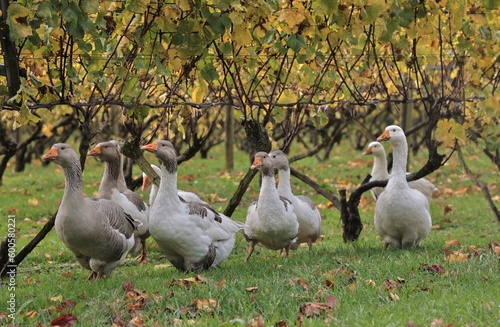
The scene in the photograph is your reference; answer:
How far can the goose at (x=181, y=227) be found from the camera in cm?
730

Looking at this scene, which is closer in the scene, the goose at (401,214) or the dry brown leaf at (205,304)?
the dry brown leaf at (205,304)

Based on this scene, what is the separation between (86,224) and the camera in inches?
275

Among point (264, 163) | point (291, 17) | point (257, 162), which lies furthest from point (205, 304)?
point (264, 163)

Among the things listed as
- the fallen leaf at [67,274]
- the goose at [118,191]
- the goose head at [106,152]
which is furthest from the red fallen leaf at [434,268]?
the goose head at [106,152]

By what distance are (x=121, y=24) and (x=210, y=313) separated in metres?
2.88

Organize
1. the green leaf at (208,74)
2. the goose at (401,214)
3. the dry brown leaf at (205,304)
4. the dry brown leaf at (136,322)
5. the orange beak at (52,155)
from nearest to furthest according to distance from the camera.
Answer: the dry brown leaf at (136,322) → the dry brown leaf at (205,304) → the orange beak at (52,155) → the green leaf at (208,74) → the goose at (401,214)

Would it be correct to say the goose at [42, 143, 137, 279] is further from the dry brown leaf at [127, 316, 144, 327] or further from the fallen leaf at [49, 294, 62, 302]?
the dry brown leaf at [127, 316, 144, 327]

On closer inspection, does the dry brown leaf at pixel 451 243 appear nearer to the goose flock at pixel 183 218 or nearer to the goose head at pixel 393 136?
the goose flock at pixel 183 218

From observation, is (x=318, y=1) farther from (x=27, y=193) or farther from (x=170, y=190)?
(x=27, y=193)

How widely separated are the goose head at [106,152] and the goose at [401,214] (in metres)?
3.13

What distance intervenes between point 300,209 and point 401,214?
1201mm

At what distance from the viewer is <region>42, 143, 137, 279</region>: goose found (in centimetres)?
698

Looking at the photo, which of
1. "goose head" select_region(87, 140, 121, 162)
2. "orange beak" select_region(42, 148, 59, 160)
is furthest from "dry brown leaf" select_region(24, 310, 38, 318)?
"goose head" select_region(87, 140, 121, 162)

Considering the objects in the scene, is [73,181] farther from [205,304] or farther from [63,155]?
[205,304]
